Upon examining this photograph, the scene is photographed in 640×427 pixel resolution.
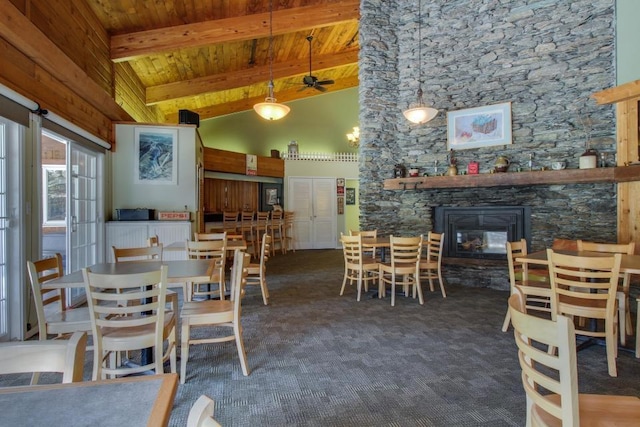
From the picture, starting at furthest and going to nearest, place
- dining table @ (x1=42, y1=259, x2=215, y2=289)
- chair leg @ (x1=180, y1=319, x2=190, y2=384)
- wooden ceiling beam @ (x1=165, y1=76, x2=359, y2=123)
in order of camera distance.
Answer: wooden ceiling beam @ (x1=165, y1=76, x2=359, y2=123) → chair leg @ (x1=180, y1=319, x2=190, y2=384) → dining table @ (x1=42, y1=259, x2=215, y2=289)

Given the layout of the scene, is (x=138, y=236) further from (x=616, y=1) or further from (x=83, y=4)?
(x=616, y=1)

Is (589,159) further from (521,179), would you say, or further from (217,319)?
(217,319)

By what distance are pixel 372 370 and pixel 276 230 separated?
790 cm

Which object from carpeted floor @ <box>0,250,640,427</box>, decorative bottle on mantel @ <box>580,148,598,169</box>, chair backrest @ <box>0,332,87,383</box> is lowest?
carpeted floor @ <box>0,250,640,427</box>

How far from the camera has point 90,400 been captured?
927 millimetres

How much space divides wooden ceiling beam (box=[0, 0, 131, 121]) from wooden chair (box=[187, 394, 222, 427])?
3558 millimetres

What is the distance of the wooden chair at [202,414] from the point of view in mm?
622

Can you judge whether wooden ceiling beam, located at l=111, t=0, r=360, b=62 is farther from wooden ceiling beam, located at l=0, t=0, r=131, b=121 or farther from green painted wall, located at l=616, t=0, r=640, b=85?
green painted wall, located at l=616, t=0, r=640, b=85

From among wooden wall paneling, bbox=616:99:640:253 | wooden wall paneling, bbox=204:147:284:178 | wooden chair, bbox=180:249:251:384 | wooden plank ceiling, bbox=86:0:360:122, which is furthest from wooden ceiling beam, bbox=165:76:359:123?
wooden chair, bbox=180:249:251:384

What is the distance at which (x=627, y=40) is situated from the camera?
4.55m

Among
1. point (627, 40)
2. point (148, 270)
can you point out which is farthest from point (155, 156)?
point (627, 40)

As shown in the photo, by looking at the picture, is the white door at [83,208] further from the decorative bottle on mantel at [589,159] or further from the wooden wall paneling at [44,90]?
the decorative bottle on mantel at [589,159]

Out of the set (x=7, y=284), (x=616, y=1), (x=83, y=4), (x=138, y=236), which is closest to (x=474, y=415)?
(x=7, y=284)

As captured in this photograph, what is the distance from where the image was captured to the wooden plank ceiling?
5402mm
